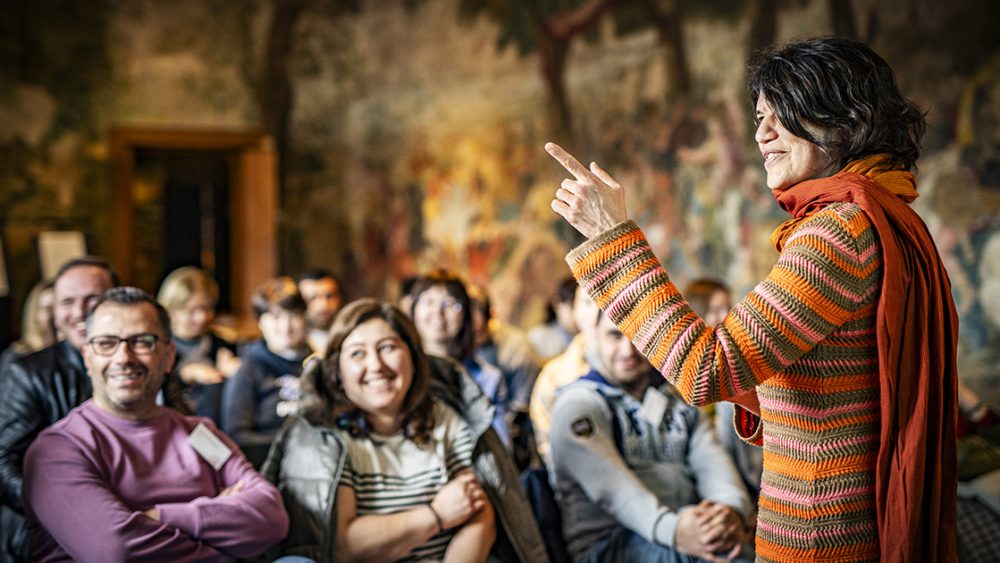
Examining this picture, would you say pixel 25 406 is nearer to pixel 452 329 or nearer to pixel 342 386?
pixel 342 386

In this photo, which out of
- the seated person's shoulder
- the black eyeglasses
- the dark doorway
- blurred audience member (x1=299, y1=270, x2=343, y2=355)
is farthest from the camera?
the dark doorway

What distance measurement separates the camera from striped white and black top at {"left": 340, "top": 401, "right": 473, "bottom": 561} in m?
3.60

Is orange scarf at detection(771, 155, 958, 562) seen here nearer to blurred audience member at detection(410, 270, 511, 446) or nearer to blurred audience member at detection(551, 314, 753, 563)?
blurred audience member at detection(551, 314, 753, 563)

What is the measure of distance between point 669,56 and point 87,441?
8.09 m

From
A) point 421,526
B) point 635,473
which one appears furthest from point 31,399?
point 635,473

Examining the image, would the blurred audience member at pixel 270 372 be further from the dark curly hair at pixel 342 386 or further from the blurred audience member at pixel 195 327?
the dark curly hair at pixel 342 386

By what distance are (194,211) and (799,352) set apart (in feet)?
41.7

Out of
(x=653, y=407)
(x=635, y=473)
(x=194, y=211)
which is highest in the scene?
(x=194, y=211)

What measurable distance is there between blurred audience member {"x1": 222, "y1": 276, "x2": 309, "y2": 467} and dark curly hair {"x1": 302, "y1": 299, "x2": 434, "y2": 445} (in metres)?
1.52

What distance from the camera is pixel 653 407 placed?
13.6ft

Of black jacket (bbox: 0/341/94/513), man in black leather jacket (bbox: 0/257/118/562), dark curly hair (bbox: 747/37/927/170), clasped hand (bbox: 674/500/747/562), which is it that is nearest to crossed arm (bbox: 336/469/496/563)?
clasped hand (bbox: 674/500/747/562)

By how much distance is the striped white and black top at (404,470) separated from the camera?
360 cm

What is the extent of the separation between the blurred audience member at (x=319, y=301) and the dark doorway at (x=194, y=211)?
266 inches

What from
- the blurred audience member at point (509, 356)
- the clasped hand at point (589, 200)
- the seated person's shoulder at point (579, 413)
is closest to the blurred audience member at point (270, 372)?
the blurred audience member at point (509, 356)
